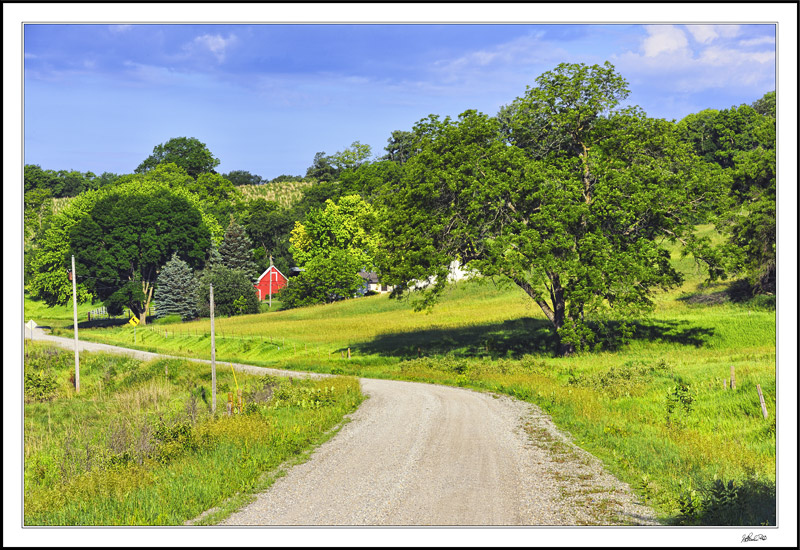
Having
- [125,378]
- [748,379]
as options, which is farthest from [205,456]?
[125,378]

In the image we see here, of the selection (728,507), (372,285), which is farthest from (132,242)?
(728,507)

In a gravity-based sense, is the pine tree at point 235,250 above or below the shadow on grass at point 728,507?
above

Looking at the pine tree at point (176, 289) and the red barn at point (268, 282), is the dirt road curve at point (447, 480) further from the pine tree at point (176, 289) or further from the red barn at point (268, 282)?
the red barn at point (268, 282)

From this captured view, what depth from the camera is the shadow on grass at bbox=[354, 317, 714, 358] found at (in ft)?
141

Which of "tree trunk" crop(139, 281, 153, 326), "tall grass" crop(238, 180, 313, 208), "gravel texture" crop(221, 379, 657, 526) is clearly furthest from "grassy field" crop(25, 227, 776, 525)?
"tall grass" crop(238, 180, 313, 208)

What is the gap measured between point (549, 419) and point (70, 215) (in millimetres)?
82687

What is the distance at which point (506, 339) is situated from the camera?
47031 millimetres

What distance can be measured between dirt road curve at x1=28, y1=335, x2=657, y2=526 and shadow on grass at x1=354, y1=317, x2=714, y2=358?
2236cm

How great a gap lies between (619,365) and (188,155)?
125159 millimetres

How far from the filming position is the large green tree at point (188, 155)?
139 metres

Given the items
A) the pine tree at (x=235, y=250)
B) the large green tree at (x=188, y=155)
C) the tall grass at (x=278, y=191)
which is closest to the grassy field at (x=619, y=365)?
the pine tree at (x=235, y=250)

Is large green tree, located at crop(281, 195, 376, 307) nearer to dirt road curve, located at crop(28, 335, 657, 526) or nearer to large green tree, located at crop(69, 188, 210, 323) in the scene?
large green tree, located at crop(69, 188, 210, 323)

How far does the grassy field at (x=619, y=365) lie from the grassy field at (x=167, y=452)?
8.22 metres
